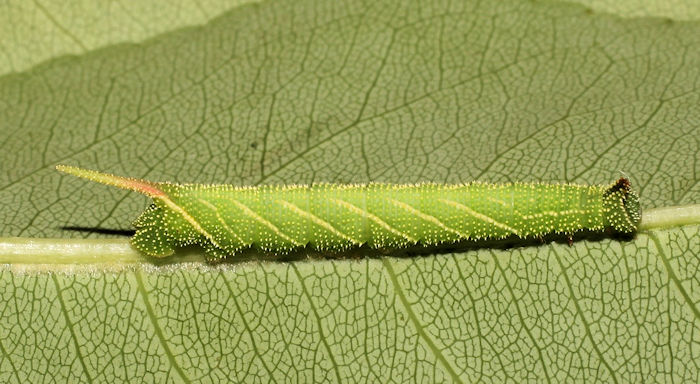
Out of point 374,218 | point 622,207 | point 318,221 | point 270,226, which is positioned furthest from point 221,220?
point 622,207

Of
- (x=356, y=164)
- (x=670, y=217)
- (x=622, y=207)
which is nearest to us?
(x=622, y=207)

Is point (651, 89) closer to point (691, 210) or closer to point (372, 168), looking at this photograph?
point (691, 210)

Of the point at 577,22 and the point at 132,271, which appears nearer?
the point at 132,271

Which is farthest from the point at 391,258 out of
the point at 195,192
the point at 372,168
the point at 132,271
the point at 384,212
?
the point at 132,271

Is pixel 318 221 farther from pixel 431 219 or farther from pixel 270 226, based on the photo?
pixel 431 219

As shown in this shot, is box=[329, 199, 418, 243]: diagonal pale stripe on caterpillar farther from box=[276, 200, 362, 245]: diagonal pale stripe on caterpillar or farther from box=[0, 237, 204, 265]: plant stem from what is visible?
box=[0, 237, 204, 265]: plant stem

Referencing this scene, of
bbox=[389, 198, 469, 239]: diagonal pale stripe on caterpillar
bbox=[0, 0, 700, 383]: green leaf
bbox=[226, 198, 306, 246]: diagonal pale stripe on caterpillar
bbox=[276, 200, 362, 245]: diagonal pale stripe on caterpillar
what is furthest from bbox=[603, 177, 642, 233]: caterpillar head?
bbox=[226, 198, 306, 246]: diagonal pale stripe on caterpillar

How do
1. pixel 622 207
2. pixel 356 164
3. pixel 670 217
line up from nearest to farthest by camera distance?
pixel 622 207 < pixel 670 217 < pixel 356 164
